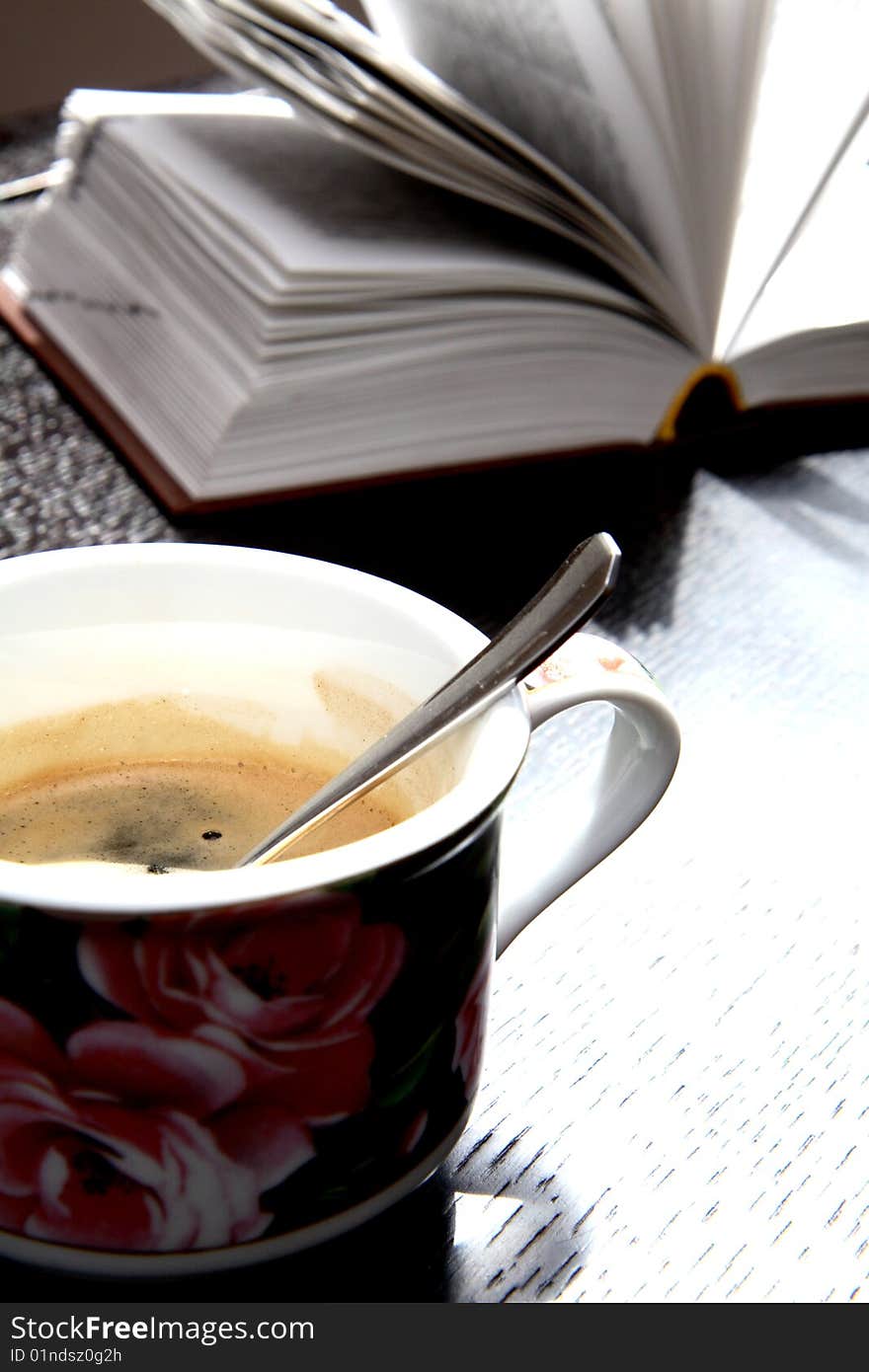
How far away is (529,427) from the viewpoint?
0.69m

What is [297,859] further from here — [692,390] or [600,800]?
[692,390]

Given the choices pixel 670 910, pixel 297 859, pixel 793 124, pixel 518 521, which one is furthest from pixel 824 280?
pixel 297 859

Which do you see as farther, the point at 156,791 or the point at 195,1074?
the point at 156,791

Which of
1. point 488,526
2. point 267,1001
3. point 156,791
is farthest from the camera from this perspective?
point 488,526

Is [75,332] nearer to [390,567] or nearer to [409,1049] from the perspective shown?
[390,567]

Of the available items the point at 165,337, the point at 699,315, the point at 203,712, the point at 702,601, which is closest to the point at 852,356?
the point at 699,315

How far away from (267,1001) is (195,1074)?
0.7 inches

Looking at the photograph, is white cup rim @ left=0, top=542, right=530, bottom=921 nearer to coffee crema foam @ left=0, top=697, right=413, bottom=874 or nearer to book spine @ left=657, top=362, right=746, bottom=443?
coffee crema foam @ left=0, top=697, right=413, bottom=874

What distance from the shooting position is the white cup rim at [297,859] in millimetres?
251

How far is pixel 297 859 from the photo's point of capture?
11.3 inches

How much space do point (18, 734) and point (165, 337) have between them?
0.34 meters

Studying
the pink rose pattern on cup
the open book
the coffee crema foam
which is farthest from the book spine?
the pink rose pattern on cup

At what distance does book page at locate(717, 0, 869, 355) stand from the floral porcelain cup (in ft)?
1.32

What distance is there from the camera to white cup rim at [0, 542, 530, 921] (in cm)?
25
